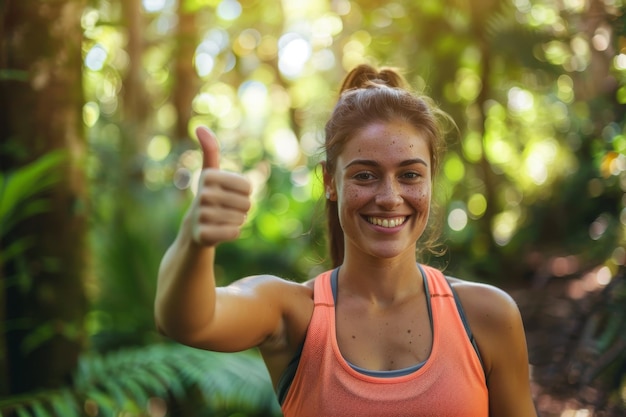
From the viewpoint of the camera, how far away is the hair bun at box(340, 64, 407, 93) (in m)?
2.33

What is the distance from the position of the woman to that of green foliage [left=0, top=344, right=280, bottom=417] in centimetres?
141

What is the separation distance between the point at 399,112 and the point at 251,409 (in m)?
2.49

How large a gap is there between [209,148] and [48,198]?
8.01 feet

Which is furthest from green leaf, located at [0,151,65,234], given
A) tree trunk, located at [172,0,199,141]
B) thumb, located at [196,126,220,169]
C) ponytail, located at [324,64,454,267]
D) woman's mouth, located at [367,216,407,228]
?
tree trunk, located at [172,0,199,141]

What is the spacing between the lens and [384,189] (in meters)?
1.90

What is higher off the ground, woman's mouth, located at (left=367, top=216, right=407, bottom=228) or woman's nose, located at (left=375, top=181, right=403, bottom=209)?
woman's nose, located at (left=375, top=181, right=403, bottom=209)

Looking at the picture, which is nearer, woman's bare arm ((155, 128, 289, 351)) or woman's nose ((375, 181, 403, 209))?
woman's bare arm ((155, 128, 289, 351))

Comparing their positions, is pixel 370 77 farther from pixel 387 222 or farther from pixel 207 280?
pixel 207 280

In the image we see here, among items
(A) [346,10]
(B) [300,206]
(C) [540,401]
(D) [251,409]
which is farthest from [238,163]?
(C) [540,401]

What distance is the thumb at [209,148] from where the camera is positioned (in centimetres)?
133

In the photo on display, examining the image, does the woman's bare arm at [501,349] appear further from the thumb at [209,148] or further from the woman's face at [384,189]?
the thumb at [209,148]

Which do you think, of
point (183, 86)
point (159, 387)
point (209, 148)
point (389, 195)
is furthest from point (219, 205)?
point (183, 86)

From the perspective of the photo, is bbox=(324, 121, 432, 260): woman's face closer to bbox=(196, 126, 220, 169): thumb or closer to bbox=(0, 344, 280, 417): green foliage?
bbox=(196, 126, 220, 169): thumb

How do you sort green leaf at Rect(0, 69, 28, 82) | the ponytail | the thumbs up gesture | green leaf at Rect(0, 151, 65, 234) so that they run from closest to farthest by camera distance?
the thumbs up gesture < the ponytail < green leaf at Rect(0, 151, 65, 234) < green leaf at Rect(0, 69, 28, 82)
